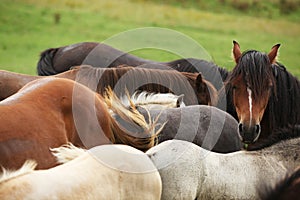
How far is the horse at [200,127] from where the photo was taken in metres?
5.28

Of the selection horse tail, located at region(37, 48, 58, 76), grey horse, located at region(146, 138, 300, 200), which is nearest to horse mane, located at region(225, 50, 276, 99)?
grey horse, located at region(146, 138, 300, 200)

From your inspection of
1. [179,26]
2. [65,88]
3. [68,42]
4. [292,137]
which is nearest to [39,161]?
Result: [65,88]

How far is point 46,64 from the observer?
984 centimetres

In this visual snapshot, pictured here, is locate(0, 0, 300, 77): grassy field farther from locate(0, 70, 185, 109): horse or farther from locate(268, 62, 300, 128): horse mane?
locate(268, 62, 300, 128): horse mane

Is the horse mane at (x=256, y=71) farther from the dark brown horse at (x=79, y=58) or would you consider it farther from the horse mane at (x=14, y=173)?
the dark brown horse at (x=79, y=58)

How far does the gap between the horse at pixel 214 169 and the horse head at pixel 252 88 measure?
828 millimetres

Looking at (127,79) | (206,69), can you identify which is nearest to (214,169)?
(127,79)

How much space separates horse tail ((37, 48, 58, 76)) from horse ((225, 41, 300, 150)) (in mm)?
4521

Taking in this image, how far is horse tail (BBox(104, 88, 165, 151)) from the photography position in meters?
4.67

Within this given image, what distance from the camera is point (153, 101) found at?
18.3 ft

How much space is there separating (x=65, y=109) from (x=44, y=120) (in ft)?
0.84

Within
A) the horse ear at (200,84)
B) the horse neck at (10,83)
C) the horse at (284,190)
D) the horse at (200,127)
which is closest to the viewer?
the horse at (284,190)

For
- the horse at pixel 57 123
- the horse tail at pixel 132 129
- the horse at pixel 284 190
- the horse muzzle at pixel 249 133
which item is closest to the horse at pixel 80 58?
the horse muzzle at pixel 249 133

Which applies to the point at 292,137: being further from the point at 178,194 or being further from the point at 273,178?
the point at 178,194
